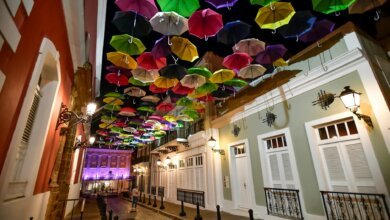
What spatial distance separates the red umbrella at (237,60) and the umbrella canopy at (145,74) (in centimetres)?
296

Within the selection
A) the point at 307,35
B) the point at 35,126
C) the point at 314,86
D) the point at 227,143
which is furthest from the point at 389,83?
the point at 35,126

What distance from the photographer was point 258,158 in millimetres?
8539

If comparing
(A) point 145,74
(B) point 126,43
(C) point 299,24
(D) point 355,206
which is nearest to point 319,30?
(C) point 299,24

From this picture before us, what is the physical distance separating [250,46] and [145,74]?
416 cm

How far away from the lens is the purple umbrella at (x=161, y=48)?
20.3ft

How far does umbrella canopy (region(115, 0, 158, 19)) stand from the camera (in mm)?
4871

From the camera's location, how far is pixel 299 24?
5590 mm

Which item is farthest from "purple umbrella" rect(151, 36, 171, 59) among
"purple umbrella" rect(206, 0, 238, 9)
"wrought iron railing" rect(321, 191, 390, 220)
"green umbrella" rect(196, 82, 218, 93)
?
"wrought iron railing" rect(321, 191, 390, 220)

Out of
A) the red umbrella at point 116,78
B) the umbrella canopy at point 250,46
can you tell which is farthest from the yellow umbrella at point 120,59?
the umbrella canopy at point 250,46

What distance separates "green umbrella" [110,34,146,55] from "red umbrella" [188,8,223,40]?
5.77 feet

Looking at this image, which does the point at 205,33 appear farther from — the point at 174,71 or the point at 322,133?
the point at 322,133

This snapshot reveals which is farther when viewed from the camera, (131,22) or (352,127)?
(352,127)

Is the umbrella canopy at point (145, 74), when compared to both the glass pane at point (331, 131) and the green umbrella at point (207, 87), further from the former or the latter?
the glass pane at point (331, 131)

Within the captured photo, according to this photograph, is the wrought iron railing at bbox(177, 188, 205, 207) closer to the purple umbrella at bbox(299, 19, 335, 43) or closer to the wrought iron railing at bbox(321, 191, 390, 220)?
the wrought iron railing at bbox(321, 191, 390, 220)
